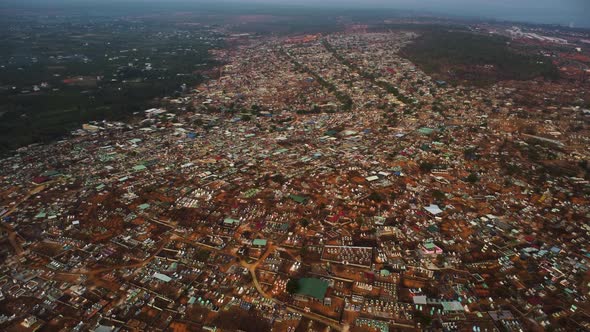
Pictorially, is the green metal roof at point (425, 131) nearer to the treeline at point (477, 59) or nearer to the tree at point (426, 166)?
the tree at point (426, 166)

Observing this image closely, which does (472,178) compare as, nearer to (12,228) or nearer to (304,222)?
(304,222)

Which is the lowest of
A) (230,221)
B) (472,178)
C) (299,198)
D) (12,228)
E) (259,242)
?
(12,228)

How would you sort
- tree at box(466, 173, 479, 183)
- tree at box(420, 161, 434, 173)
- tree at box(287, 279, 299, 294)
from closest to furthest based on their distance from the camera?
1. tree at box(287, 279, 299, 294)
2. tree at box(466, 173, 479, 183)
3. tree at box(420, 161, 434, 173)

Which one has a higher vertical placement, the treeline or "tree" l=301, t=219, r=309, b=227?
the treeline

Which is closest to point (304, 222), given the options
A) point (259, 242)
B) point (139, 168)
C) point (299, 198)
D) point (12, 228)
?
Result: point (299, 198)

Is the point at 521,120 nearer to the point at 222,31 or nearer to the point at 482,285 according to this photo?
the point at 482,285

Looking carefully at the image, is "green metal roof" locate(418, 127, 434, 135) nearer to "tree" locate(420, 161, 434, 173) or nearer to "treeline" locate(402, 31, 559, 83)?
"tree" locate(420, 161, 434, 173)

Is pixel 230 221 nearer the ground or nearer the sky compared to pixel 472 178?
nearer the ground

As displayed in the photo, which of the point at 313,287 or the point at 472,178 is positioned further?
the point at 472,178

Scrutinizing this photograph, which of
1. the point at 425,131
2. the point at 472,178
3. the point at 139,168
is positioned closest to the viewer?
the point at 472,178

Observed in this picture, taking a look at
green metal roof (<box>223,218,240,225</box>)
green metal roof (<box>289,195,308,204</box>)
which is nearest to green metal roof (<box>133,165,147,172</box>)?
green metal roof (<box>223,218,240,225</box>)

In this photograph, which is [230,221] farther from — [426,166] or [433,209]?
[426,166]

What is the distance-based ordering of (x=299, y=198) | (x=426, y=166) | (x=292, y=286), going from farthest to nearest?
(x=426, y=166) → (x=299, y=198) → (x=292, y=286)
